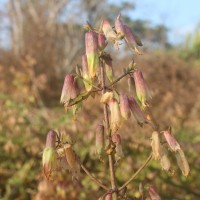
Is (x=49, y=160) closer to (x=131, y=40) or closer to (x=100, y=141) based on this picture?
(x=100, y=141)

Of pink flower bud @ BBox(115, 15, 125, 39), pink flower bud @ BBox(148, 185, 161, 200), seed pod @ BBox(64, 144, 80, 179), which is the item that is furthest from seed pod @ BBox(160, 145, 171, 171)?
pink flower bud @ BBox(115, 15, 125, 39)

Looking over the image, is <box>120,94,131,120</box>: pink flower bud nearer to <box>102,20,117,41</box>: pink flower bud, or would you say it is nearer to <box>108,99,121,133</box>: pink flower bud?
<box>108,99,121,133</box>: pink flower bud

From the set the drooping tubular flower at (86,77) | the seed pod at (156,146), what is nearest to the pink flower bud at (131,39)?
the drooping tubular flower at (86,77)

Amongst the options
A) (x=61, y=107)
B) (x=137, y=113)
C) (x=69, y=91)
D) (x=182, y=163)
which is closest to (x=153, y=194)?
(x=182, y=163)

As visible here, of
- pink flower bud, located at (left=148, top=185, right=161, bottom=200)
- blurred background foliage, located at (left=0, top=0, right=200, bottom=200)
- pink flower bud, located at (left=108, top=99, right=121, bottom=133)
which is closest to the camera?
pink flower bud, located at (left=108, top=99, right=121, bottom=133)

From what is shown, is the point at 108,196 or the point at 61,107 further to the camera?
the point at 61,107

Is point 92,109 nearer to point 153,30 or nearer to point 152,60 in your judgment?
point 152,60

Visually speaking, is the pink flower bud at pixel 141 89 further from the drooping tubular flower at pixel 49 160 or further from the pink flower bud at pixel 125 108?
the drooping tubular flower at pixel 49 160
